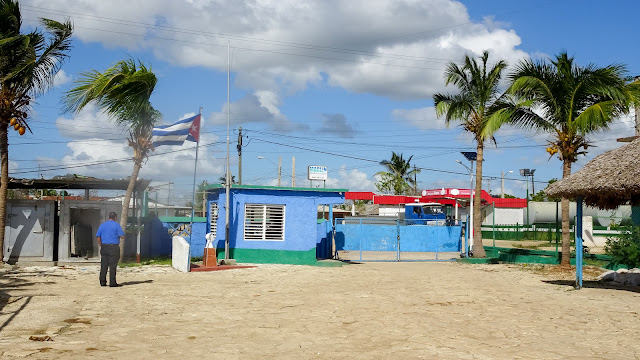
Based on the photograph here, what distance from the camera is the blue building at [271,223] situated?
2244 cm

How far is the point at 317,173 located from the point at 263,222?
1214 centimetres

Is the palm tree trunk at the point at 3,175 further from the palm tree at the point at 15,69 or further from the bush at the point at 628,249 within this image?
the bush at the point at 628,249

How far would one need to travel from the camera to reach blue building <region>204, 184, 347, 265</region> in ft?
73.6

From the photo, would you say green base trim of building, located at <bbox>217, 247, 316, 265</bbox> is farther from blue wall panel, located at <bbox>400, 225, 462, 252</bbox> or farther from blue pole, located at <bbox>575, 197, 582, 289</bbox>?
blue pole, located at <bbox>575, 197, 582, 289</bbox>

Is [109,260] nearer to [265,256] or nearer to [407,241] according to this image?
[265,256]

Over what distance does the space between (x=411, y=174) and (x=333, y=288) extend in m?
52.2

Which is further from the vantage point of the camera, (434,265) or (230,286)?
(434,265)

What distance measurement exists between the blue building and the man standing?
7423 mm

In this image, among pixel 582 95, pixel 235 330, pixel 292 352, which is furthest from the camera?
pixel 582 95

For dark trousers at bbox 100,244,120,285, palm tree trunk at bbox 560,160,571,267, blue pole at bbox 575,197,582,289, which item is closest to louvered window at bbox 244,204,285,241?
dark trousers at bbox 100,244,120,285

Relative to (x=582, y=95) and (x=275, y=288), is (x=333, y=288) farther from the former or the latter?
(x=582, y=95)

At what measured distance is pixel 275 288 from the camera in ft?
51.1

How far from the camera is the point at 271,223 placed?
74.3 feet

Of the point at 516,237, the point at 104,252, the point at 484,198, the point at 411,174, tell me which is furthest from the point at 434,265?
the point at 411,174
